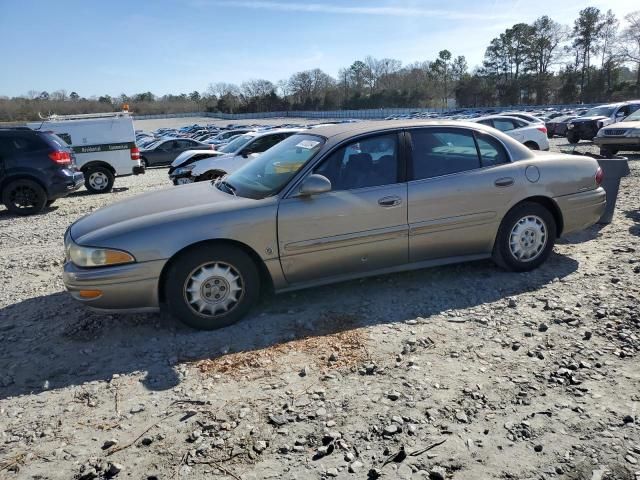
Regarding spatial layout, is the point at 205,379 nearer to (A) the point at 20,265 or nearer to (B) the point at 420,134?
(B) the point at 420,134

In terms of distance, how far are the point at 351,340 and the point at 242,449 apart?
137 centimetres

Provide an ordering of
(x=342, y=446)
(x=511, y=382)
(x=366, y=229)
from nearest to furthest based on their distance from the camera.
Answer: (x=342, y=446) → (x=511, y=382) → (x=366, y=229)

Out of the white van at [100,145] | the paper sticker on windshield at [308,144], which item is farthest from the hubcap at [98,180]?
the paper sticker on windshield at [308,144]

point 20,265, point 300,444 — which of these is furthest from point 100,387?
point 20,265

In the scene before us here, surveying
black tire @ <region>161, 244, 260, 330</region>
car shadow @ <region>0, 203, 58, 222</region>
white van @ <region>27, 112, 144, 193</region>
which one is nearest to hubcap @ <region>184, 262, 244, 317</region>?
black tire @ <region>161, 244, 260, 330</region>

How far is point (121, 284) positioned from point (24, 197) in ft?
26.6

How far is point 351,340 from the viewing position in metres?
3.77

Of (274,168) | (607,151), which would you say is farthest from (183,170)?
(607,151)

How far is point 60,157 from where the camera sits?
10500 millimetres

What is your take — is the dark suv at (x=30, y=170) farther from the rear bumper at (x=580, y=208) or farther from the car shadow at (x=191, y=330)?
the rear bumper at (x=580, y=208)

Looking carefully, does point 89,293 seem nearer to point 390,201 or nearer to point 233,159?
point 390,201

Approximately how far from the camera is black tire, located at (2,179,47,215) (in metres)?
10.1

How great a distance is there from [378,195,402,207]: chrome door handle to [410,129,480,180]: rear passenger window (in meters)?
0.30

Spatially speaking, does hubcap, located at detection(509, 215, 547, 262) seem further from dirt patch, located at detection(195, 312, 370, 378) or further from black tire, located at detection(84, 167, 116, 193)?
black tire, located at detection(84, 167, 116, 193)
